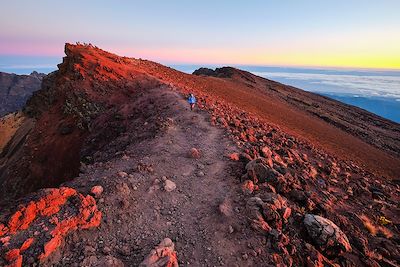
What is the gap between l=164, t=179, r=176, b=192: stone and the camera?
905cm

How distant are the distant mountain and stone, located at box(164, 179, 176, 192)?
18472cm

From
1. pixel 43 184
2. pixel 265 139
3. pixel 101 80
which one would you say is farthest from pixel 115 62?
pixel 265 139

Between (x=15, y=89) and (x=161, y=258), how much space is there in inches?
8372

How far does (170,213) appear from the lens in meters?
8.16

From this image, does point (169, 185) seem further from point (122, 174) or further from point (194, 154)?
point (194, 154)

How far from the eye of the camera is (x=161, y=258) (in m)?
6.58

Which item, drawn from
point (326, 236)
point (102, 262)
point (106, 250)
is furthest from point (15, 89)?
point (326, 236)

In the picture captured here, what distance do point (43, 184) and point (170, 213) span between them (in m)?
13.1

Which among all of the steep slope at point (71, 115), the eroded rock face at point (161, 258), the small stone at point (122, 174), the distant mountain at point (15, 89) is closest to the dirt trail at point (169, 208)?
the small stone at point (122, 174)

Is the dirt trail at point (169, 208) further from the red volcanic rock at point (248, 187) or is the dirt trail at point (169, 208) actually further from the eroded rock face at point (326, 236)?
the eroded rock face at point (326, 236)

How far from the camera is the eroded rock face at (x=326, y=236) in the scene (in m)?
8.14

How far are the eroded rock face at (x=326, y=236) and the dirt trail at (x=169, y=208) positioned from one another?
1688 millimetres

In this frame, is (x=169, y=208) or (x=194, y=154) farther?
(x=194, y=154)

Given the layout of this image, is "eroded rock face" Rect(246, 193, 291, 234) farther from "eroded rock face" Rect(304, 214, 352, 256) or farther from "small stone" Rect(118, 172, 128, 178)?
"small stone" Rect(118, 172, 128, 178)
